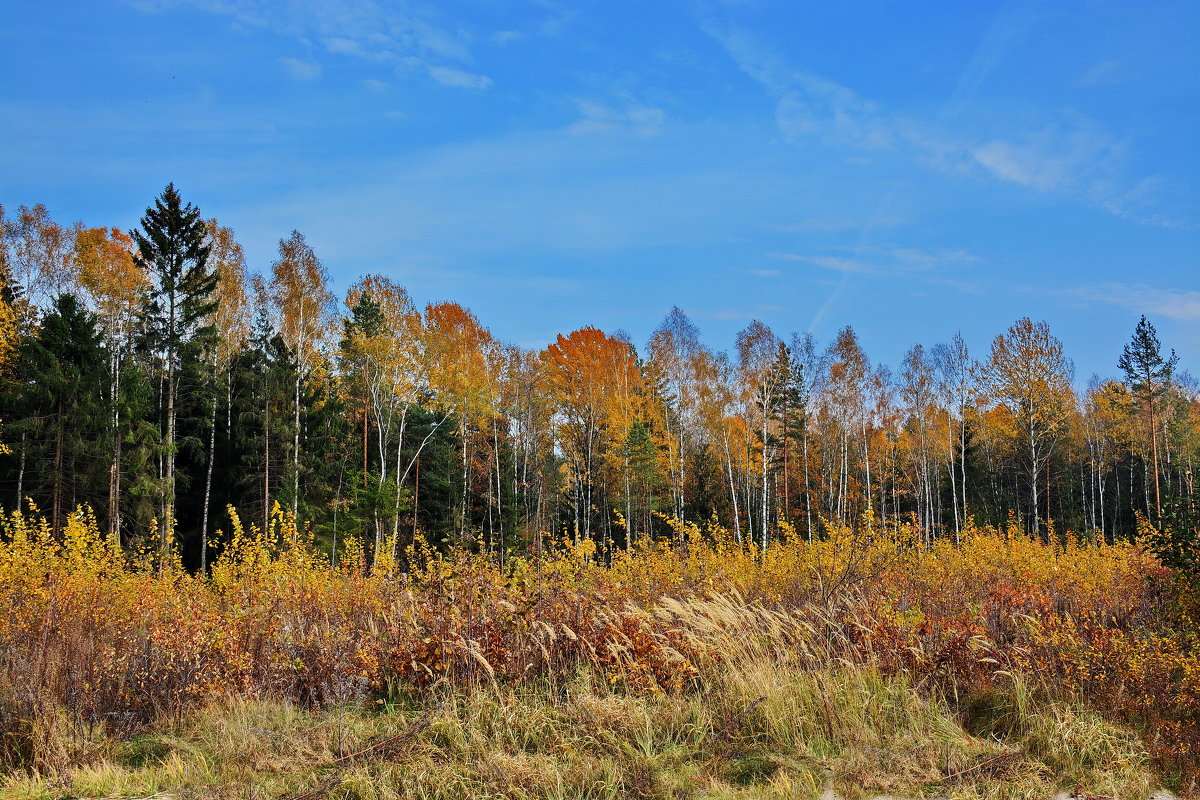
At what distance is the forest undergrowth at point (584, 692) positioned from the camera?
439cm

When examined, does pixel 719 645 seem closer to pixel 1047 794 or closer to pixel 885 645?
pixel 885 645

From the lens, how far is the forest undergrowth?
4.39 m

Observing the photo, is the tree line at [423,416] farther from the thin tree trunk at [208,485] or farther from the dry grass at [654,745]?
the dry grass at [654,745]

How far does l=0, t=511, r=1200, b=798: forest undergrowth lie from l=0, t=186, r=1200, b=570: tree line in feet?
38.4

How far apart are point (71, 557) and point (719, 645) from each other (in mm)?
7882

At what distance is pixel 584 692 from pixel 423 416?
85.5ft

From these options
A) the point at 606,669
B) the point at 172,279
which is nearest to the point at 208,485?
the point at 172,279

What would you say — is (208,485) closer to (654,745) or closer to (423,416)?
(423,416)

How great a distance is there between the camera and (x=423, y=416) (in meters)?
30.5

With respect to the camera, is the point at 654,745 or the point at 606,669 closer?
the point at 654,745

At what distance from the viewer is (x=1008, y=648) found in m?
5.78

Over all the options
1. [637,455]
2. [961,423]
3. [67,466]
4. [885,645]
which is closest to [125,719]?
[885,645]

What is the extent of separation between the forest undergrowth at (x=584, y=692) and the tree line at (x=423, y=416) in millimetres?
11700

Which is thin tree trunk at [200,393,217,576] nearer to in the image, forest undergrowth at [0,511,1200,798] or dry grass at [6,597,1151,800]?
forest undergrowth at [0,511,1200,798]
